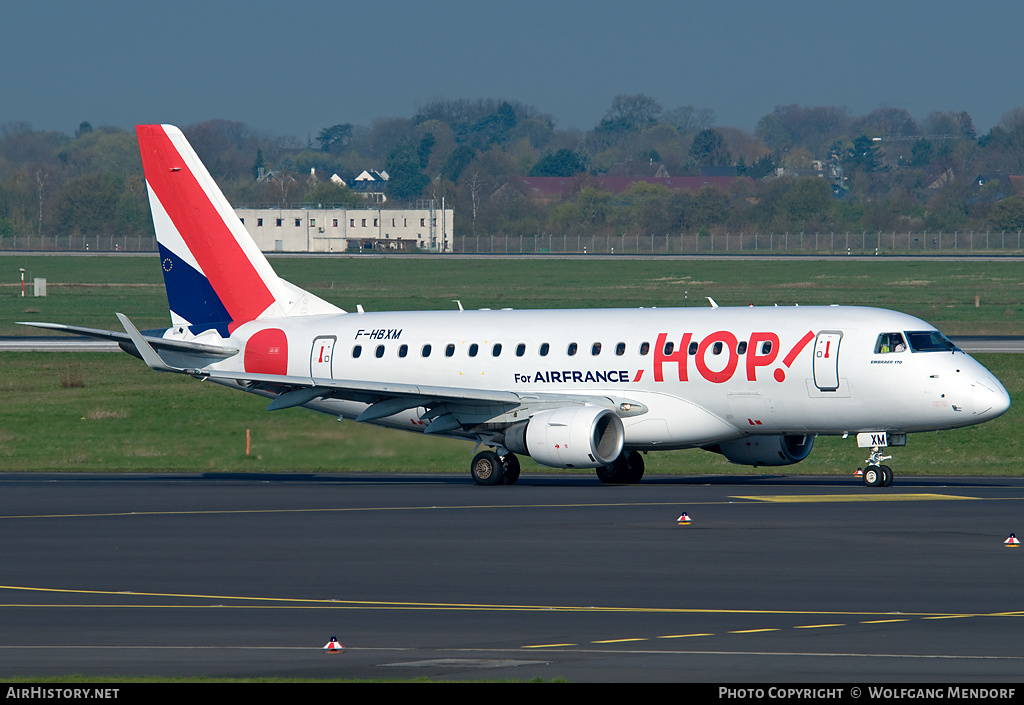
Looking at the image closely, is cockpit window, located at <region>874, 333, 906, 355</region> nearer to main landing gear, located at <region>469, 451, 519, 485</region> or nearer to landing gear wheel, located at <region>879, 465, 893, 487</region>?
landing gear wheel, located at <region>879, 465, 893, 487</region>

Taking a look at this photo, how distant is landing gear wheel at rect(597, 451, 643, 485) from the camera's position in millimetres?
42812

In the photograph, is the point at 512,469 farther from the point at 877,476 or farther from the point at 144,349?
the point at 144,349

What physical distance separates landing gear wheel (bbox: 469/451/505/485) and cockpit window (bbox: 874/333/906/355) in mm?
9830

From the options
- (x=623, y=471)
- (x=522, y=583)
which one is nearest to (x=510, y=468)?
(x=623, y=471)

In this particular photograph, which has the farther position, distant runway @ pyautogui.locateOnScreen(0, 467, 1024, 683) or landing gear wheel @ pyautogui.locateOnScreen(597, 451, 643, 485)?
landing gear wheel @ pyautogui.locateOnScreen(597, 451, 643, 485)

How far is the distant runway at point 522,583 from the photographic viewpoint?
56.9 ft

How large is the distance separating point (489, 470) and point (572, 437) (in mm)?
3220

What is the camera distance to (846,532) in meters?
29.5

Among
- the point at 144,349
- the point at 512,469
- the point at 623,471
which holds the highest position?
the point at 144,349

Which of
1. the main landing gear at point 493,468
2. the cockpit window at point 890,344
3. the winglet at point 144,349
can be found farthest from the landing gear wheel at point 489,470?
the cockpit window at point 890,344

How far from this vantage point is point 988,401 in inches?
1487

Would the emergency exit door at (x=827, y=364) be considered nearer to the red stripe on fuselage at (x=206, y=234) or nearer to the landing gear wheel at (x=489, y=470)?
the landing gear wheel at (x=489, y=470)

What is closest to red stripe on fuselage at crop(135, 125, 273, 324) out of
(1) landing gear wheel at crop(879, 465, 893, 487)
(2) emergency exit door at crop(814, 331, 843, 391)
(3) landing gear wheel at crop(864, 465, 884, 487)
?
(2) emergency exit door at crop(814, 331, 843, 391)

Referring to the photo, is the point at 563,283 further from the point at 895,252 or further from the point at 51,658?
the point at 51,658
